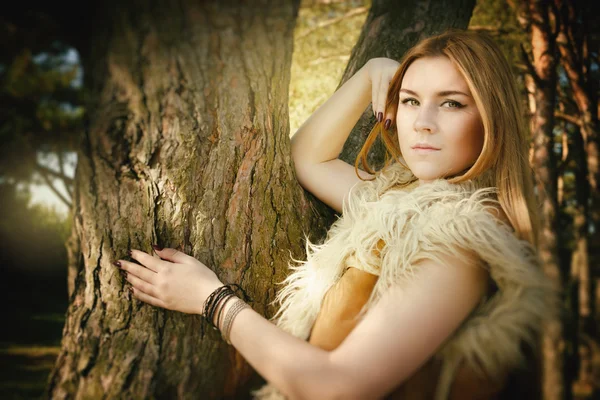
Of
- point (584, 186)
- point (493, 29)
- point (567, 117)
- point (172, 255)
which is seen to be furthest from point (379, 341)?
point (493, 29)

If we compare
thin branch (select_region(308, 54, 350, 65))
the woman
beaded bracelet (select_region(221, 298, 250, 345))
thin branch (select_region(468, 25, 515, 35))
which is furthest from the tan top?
thin branch (select_region(468, 25, 515, 35))

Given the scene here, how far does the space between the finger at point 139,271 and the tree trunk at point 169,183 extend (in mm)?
47

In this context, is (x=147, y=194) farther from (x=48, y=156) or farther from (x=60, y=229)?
(x=60, y=229)

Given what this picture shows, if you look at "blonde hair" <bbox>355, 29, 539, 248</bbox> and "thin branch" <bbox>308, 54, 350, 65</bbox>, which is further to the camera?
"thin branch" <bbox>308, 54, 350, 65</bbox>

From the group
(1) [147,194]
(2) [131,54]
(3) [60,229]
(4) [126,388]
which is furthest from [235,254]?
(3) [60,229]

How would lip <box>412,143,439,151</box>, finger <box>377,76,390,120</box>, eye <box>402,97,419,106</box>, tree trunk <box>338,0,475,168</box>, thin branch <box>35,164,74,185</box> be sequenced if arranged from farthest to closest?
tree trunk <box>338,0,475,168</box>
thin branch <box>35,164,74,185</box>
finger <box>377,76,390,120</box>
eye <box>402,97,419,106</box>
lip <box>412,143,439,151</box>

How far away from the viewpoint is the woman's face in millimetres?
1580

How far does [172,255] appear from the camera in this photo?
1.55 meters

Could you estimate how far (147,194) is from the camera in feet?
5.15

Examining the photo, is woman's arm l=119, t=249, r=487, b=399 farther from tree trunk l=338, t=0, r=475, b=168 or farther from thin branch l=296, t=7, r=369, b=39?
thin branch l=296, t=7, r=369, b=39

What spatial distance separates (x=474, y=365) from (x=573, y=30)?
7.63 feet

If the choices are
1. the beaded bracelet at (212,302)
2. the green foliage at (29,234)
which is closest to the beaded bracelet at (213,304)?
the beaded bracelet at (212,302)

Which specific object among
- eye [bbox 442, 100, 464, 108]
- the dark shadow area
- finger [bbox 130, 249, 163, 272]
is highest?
eye [bbox 442, 100, 464, 108]

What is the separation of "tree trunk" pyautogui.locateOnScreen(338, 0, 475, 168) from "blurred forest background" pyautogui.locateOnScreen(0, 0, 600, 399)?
0.55 meters
